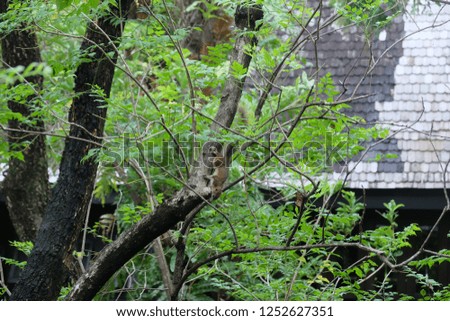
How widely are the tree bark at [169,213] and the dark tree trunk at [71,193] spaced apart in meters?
0.51

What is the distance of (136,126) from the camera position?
5.32 metres

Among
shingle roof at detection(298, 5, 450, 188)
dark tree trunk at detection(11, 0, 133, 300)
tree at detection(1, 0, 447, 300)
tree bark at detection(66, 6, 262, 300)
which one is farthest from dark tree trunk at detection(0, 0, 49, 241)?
shingle roof at detection(298, 5, 450, 188)

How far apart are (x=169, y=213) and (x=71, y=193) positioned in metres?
1.07

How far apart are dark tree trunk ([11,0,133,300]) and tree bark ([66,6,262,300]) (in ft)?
1.68

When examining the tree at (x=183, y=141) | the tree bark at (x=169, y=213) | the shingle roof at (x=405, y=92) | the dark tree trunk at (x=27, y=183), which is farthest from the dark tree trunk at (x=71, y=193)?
the shingle roof at (x=405, y=92)

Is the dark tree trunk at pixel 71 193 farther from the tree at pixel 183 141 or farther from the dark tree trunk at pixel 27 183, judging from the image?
the dark tree trunk at pixel 27 183

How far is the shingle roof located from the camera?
9.10 m

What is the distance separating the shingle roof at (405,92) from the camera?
9.10 meters

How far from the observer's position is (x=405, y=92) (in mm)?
9695

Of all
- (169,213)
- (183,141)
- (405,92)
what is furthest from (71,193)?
(405,92)

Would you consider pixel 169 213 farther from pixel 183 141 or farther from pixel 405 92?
pixel 405 92

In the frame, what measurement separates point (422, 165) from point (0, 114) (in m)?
5.47

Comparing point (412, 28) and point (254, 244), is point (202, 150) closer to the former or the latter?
point (254, 244)

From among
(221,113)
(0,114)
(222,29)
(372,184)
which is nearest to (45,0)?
(0,114)
